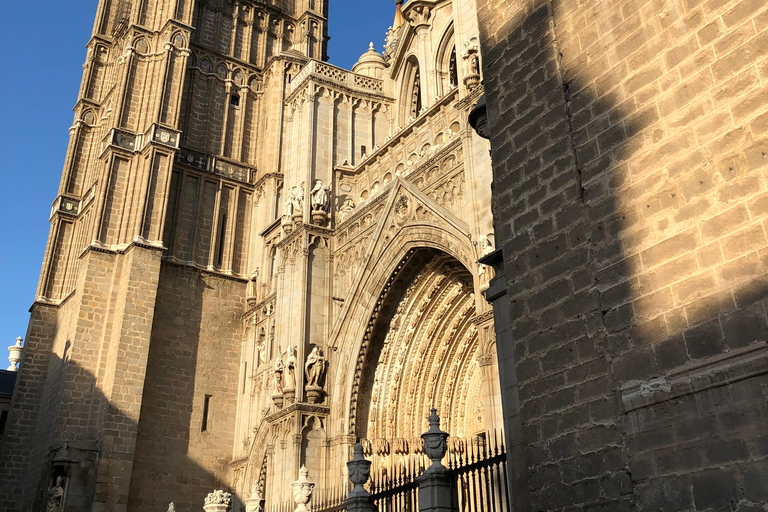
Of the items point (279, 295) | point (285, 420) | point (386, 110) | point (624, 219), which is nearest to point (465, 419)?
point (285, 420)

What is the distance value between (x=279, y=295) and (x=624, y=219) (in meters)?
12.6

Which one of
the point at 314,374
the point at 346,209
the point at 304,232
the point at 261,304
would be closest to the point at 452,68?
the point at 346,209

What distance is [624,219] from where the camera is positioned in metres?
5.96

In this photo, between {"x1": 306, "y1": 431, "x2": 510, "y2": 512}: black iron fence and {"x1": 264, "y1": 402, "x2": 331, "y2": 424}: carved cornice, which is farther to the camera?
{"x1": 264, "y1": 402, "x2": 331, "y2": 424}: carved cornice

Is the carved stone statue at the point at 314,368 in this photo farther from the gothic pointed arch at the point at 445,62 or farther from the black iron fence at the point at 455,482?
the gothic pointed arch at the point at 445,62

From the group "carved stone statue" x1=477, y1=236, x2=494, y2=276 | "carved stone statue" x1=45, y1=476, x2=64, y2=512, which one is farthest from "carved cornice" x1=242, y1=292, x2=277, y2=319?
"carved stone statue" x1=477, y1=236, x2=494, y2=276

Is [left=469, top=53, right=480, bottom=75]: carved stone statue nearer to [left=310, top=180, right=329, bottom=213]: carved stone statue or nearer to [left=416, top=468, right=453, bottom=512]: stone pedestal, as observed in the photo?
[left=310, top=180, right=329, bottom=213]: carved stone statue

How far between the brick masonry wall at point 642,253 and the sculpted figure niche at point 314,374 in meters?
9.48

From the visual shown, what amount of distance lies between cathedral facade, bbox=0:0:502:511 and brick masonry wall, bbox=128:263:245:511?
0.17 ft

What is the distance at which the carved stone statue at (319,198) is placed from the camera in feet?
58.4

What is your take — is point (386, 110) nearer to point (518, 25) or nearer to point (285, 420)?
point (285, 420)

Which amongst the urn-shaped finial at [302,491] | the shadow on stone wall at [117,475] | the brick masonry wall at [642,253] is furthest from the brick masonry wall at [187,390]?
the brick masonry wall at [642,253]

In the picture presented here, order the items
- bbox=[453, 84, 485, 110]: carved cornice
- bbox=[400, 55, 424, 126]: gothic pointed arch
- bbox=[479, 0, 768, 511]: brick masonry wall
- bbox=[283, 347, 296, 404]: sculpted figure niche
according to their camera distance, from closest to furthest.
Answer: bbox=[479, 0, 768, 511]: brick masonry wall, bbox=[453, 84, 485, 110]: carved cornice, bbox=[283, 347, 296, 404]: sculpted figure niche, bbox=[400, 55, 424, 126]: gothic pointed arch

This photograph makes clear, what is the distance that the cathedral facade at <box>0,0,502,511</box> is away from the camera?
15570 millimetres
